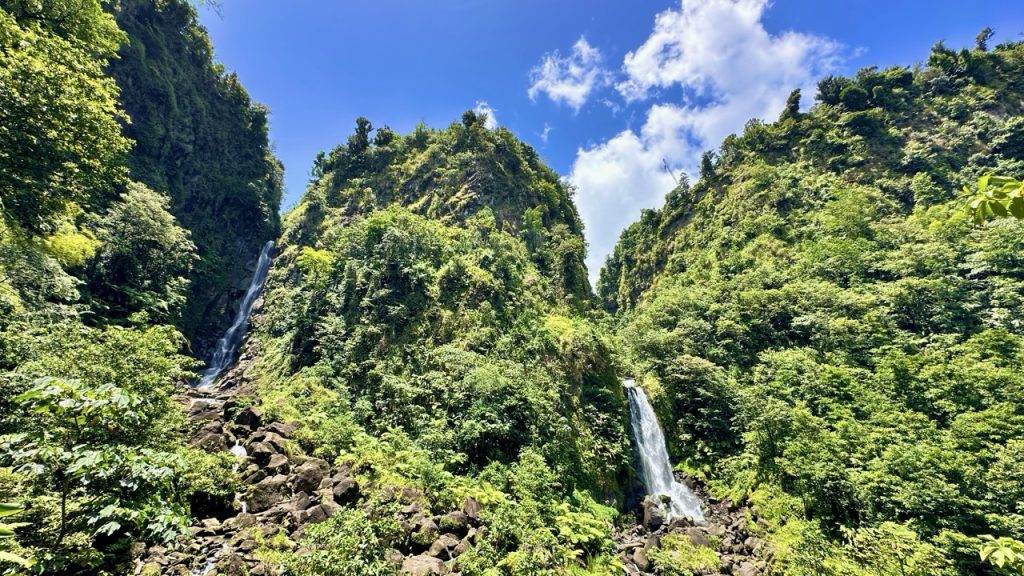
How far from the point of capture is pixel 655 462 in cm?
2602

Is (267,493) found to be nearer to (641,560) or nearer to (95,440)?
(95,440)

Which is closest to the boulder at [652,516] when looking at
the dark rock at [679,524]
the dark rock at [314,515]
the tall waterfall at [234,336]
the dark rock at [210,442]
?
the dark rock at [679,524]

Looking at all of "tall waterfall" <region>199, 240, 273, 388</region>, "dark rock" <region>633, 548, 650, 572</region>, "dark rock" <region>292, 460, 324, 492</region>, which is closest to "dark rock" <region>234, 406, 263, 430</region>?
"dark rock" <region>292, 460, 324, 492</region>

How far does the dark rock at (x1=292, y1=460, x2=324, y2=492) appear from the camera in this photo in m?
13.6

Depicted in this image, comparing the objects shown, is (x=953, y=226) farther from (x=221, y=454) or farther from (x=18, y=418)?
(x=18, y=418)

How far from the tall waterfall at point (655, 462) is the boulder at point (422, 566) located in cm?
1629

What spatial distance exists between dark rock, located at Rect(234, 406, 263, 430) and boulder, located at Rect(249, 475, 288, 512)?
4.48 m

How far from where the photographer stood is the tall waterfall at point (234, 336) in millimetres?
31703

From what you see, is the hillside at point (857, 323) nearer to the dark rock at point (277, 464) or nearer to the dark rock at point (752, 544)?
the dark rock at point (752, 544)

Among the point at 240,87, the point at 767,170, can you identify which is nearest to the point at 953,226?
the point at 767,170

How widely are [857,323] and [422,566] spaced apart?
1361 inches

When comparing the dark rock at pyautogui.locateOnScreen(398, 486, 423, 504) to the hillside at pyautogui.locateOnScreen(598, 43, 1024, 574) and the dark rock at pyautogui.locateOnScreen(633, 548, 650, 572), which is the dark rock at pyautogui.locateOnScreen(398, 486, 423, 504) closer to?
the dark rock at pyautogui.locateOnScreen(633, 548, 650, 572)

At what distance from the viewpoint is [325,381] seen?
73.8 feet

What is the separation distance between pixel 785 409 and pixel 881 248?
24996 mm
